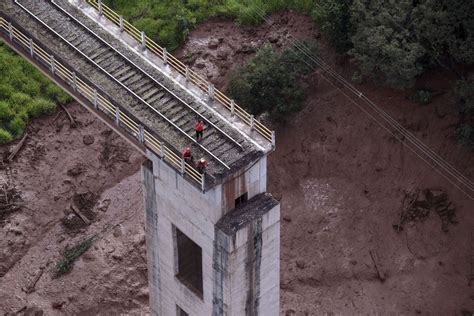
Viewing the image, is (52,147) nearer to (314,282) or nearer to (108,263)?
(108,263)

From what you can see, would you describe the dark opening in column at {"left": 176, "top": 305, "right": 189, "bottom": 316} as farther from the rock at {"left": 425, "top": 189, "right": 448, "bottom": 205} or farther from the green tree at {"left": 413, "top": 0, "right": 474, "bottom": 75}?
the green tree at {"left": 413, "top": 0, "right": 474, "bottom": 75}

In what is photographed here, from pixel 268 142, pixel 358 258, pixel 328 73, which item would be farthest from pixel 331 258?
pixel 268 142

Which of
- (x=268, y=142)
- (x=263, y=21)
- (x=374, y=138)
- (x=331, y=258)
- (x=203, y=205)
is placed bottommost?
(x=203, y=205)

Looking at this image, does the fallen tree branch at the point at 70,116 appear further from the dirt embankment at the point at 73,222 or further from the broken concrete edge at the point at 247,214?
the broken concrete edge at the point at 247,214

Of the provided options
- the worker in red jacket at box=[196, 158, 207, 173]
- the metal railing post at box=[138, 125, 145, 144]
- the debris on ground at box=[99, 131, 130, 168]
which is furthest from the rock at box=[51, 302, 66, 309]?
the worker in red jacket at box=[196, 158, 207, 173]

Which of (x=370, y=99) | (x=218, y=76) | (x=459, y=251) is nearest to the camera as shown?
(x=459, y=251)

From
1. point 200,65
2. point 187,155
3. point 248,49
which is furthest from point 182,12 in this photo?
point 187,155

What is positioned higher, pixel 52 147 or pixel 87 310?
pixel 52 147

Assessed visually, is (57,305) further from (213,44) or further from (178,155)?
(213,44)
